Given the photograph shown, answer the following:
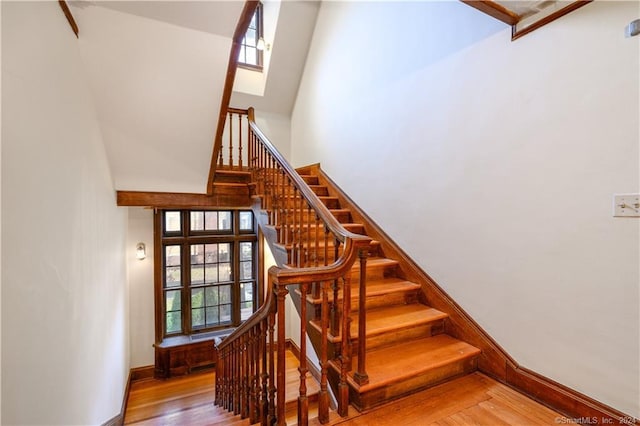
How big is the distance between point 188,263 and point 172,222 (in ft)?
2.22

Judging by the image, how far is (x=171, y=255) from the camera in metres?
4.72

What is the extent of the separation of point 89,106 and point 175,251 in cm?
300

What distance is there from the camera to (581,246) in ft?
5.35

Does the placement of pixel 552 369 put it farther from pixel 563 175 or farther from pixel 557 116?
pixel 557 116

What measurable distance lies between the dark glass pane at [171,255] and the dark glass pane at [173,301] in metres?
0.44

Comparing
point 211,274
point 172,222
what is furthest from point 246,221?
point 172,222

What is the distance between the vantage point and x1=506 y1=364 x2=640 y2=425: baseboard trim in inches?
59.9

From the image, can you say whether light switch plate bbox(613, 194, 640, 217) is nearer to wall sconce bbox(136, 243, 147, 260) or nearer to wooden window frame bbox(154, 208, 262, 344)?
wooden window frame bbox(154, 208, 262, 344)

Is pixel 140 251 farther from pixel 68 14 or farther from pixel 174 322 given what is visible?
pixel 68 14

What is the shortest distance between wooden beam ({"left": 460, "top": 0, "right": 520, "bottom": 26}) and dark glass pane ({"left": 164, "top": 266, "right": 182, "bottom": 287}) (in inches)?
187

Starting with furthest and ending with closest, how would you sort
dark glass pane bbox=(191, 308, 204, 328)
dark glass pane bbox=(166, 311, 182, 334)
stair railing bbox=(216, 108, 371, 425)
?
1. dark glass pane bbox=(191, 308, 204, 328)
2. dark glass pane bbox=(166, 311, 182, 334)
3. stair railing bbox=(216, 108, 371, 425)

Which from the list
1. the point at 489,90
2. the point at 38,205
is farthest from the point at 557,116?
the point at 38,205

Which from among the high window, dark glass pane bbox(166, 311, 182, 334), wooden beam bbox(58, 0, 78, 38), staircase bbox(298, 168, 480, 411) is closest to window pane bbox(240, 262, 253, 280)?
dark glass pane bbox(166, 311, 182, 334)

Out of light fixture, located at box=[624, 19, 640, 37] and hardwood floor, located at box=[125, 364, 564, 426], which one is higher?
light fixture, located at box=[624, 19, 640, 37]
